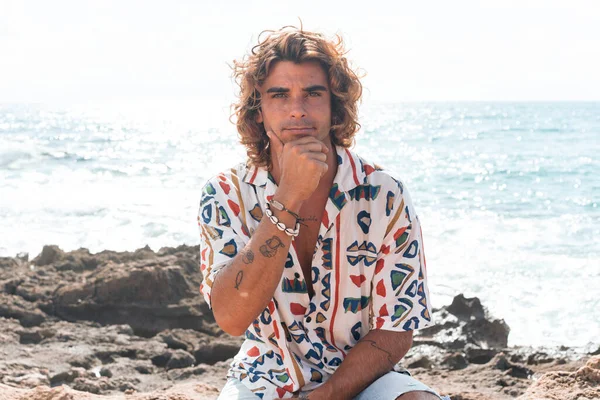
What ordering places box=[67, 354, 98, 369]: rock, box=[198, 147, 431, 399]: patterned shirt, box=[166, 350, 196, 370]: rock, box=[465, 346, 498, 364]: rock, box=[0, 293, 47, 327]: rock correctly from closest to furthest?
1. box=[198, 147, 431, 399]: patterned shirt
2. box=[67, 354, 98, 369]: rock
3. box=[166, 350, 196, 370]: rock
4. box=[465, 346, 498, 364]: rock
5. box=[0, 293, 47, 327]: rock

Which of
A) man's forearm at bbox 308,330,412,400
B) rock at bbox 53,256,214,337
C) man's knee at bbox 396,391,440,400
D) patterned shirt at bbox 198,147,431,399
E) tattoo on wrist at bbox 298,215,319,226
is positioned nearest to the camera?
man's knee at bbox 396,391,440,400

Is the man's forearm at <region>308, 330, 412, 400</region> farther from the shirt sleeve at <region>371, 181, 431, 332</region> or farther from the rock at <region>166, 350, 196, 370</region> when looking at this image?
the rock at <region>166, 350, 196, 370</region>

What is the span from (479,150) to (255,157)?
3335cm

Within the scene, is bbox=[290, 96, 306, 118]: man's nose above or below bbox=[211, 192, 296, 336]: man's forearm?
above

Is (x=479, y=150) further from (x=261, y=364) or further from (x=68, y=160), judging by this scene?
(x=261, y=364)

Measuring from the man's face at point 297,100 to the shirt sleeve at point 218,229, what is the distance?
32 cm

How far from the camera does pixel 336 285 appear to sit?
268 cm

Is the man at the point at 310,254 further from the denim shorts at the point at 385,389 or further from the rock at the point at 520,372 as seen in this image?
the rock at the point at 520,372

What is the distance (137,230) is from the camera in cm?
1454

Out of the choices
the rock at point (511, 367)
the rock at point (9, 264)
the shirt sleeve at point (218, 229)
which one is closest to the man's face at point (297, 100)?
the shirt sleeve at point (218, 229)

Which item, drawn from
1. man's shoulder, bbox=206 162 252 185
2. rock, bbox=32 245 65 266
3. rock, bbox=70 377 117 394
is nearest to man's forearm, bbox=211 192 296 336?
man's shoulder, bbox=206 162 252 185

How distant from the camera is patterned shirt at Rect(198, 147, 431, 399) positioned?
105 inches

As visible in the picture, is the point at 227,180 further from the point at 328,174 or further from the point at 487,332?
the point at 487,332

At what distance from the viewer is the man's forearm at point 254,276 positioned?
2520mm
